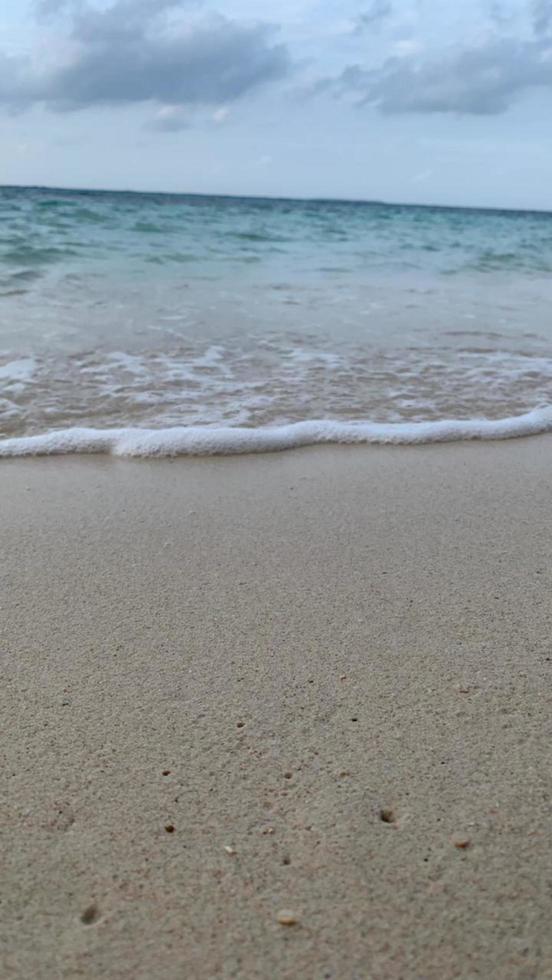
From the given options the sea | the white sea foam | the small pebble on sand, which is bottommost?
the small pebble on sand

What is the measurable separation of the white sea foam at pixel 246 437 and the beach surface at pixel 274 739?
0.52 meters

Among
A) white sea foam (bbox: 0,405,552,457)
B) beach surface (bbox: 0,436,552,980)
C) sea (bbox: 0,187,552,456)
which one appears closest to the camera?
beach surface (bbox: 0,436,552,980)

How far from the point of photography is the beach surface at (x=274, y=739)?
1185 millimetres

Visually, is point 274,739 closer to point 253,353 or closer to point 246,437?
point 246,437

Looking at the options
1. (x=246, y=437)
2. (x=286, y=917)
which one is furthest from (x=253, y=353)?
(x=286, y=917)

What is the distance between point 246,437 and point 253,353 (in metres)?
1.82

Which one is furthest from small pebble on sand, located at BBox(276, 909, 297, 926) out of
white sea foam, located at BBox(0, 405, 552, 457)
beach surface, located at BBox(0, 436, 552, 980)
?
white sea foam, located at BBox(0, 405, 552, 457)

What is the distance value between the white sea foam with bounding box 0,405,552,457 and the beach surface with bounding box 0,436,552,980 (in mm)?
525

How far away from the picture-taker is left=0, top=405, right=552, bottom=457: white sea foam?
3346 millimetres

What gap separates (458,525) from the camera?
2.69m

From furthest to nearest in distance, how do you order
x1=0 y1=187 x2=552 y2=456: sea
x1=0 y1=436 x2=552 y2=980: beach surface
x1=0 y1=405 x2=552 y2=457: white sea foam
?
1. x1=0 y1=187 x2=552 y2=456: sea
2. x1=0 y1=405 x2=552 y2=457: white sea foam
3. x1=0 y1=436 x2=552 y2=980: beach surface

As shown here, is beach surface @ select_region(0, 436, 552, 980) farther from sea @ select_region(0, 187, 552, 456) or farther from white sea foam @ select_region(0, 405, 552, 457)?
sea @ select_region(0, 187, 552, 456)

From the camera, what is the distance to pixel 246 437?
3.47 m

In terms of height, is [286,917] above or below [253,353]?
below
